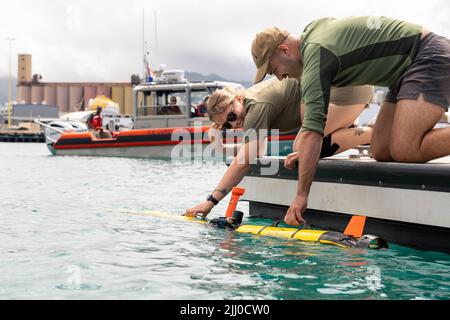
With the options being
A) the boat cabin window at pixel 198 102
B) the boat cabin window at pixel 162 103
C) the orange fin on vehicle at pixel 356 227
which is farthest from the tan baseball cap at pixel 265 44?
the boat cabin window at pixel 162 103

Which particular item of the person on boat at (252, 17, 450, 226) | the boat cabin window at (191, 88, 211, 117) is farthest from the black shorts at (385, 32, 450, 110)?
the boat cabin window at (191, 88, 211, 117)

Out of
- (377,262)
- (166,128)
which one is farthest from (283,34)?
(166,128)

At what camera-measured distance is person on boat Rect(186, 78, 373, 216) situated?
Result: 5.02 meters

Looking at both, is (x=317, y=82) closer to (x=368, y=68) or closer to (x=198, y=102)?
(x=368, y=68)

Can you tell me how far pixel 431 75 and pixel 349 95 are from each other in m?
1.08

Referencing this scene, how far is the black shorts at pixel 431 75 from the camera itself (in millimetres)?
3896

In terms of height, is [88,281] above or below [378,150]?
below

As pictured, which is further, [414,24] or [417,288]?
[414,24]

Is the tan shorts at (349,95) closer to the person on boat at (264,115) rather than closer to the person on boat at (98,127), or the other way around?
the person on boat at (264,115)

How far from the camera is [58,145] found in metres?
25.6

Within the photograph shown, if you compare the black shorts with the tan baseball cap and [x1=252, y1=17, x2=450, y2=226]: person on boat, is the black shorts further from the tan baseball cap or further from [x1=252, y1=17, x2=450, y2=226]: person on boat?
the tan baseball cap

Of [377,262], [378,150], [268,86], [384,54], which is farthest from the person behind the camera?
[268,86]
